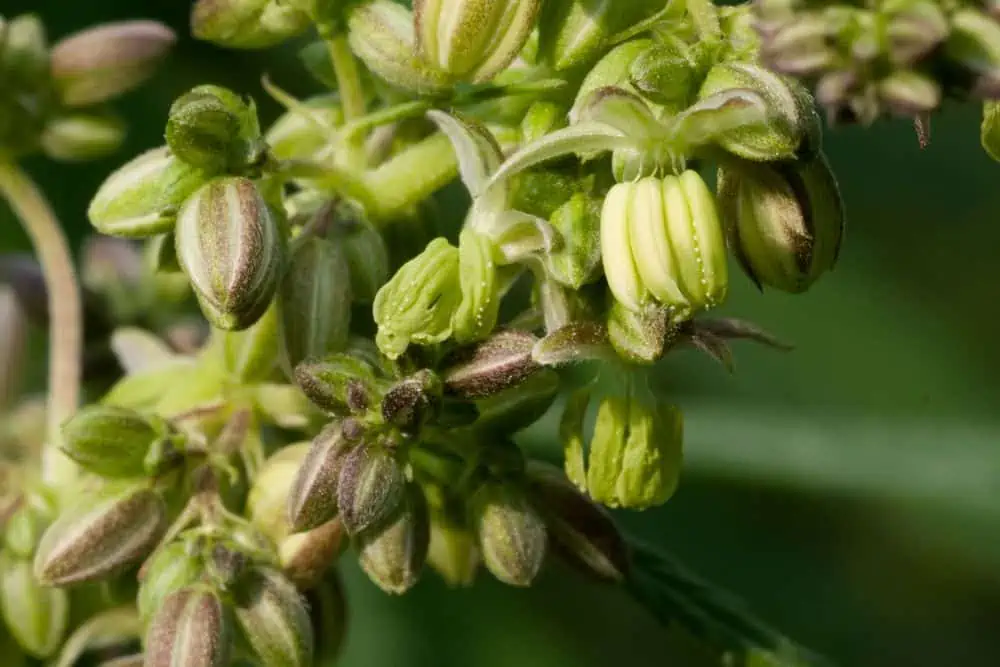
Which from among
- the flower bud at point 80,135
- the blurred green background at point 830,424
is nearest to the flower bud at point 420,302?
the flower bud at point 80,135

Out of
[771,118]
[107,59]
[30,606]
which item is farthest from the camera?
[107,59]

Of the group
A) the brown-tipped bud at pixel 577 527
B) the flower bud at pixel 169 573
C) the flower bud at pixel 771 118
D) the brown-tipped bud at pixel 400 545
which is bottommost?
the brown-tipped bud at pixel 577 527

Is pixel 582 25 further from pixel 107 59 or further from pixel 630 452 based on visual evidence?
pixel 107 59

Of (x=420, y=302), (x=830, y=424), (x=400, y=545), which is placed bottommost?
(x=830, y=424)

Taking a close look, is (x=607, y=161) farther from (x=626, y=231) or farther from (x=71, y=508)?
(x=71, y=508)

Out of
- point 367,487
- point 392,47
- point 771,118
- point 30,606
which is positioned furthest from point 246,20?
point 30,606

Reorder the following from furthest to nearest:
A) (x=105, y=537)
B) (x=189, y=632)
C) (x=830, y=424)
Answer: (x=830, y=424)
(x=105, y=537)
(x=189, y=632)

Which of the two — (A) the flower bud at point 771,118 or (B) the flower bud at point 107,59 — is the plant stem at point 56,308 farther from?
(A) the flower bud at point 771,118
